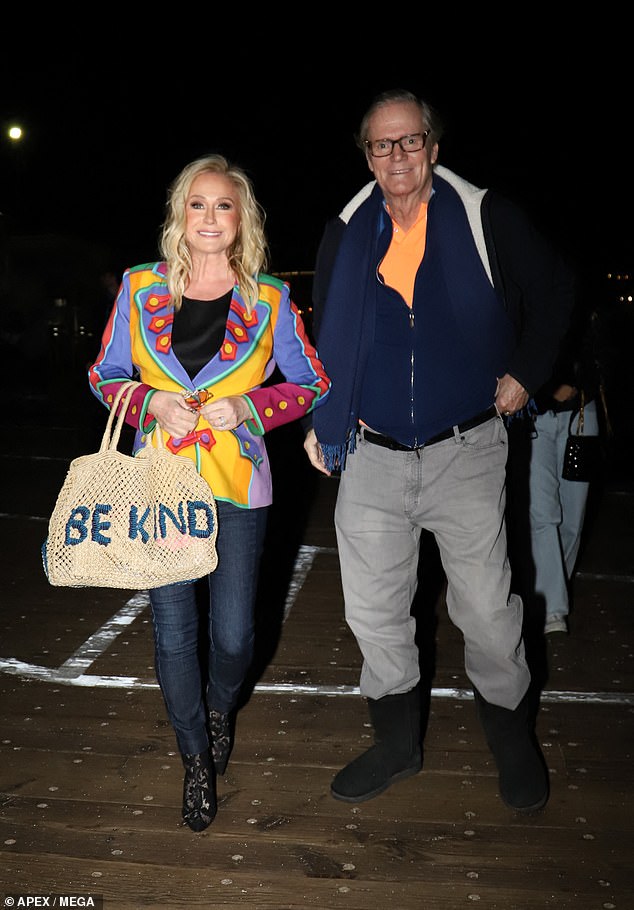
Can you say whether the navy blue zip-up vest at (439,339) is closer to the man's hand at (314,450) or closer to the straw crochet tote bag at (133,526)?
the man's hand at (314,450)

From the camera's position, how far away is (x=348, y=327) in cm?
304

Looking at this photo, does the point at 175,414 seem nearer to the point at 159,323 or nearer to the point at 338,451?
the point at 159,323

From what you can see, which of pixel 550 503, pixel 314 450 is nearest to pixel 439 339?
pixel 314 450

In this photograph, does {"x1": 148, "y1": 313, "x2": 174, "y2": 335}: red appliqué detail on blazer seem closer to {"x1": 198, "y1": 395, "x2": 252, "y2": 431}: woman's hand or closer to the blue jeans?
{"x1": 198, "y1": 395, "x2": 252, "y2": 431}: woman's hand

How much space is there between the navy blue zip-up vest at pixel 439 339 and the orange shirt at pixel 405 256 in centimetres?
3

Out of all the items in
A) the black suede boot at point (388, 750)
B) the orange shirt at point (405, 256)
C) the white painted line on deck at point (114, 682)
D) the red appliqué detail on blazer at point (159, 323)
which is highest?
the orange shirt at point (405, 256)

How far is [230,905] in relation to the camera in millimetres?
2590

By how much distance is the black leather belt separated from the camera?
3.05 metres

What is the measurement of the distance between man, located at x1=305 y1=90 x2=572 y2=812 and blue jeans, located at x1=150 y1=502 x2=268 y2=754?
1.24ft

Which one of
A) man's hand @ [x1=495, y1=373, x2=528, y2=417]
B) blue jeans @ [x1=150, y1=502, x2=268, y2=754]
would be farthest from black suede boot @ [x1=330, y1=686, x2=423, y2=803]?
man's hand @ [x1=495, y1=373, x2=528, y2=417]

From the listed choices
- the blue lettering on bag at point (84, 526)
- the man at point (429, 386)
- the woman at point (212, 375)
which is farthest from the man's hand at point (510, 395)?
the blue lettering on bag at point (84, 526)

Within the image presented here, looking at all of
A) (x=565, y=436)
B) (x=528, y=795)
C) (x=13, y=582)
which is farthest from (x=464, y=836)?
(x=13, y=582)

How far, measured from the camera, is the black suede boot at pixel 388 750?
3.20 m

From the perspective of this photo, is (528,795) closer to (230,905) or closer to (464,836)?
(464,836)
